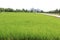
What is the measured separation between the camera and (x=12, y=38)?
16.8m

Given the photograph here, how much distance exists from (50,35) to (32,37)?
5.82 feet

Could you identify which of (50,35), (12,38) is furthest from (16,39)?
(50,35)

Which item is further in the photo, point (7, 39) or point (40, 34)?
point (40, 34)

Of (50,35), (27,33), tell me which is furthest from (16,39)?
(50,35)

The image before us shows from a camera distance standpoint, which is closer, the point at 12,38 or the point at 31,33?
the point at 12,38

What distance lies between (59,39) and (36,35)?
2.04 meters

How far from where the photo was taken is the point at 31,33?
1822 cm

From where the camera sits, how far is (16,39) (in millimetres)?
16750

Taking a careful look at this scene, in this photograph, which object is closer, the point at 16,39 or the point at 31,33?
the point at 16,39

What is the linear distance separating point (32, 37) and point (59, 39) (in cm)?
232

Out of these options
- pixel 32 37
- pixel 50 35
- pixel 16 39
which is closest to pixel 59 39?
pixel 50 35

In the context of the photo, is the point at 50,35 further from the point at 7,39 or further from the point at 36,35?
the point at 7,39

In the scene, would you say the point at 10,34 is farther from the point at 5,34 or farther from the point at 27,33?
the point at 27,33

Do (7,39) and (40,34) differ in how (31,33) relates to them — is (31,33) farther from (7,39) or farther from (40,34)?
(7,39)
